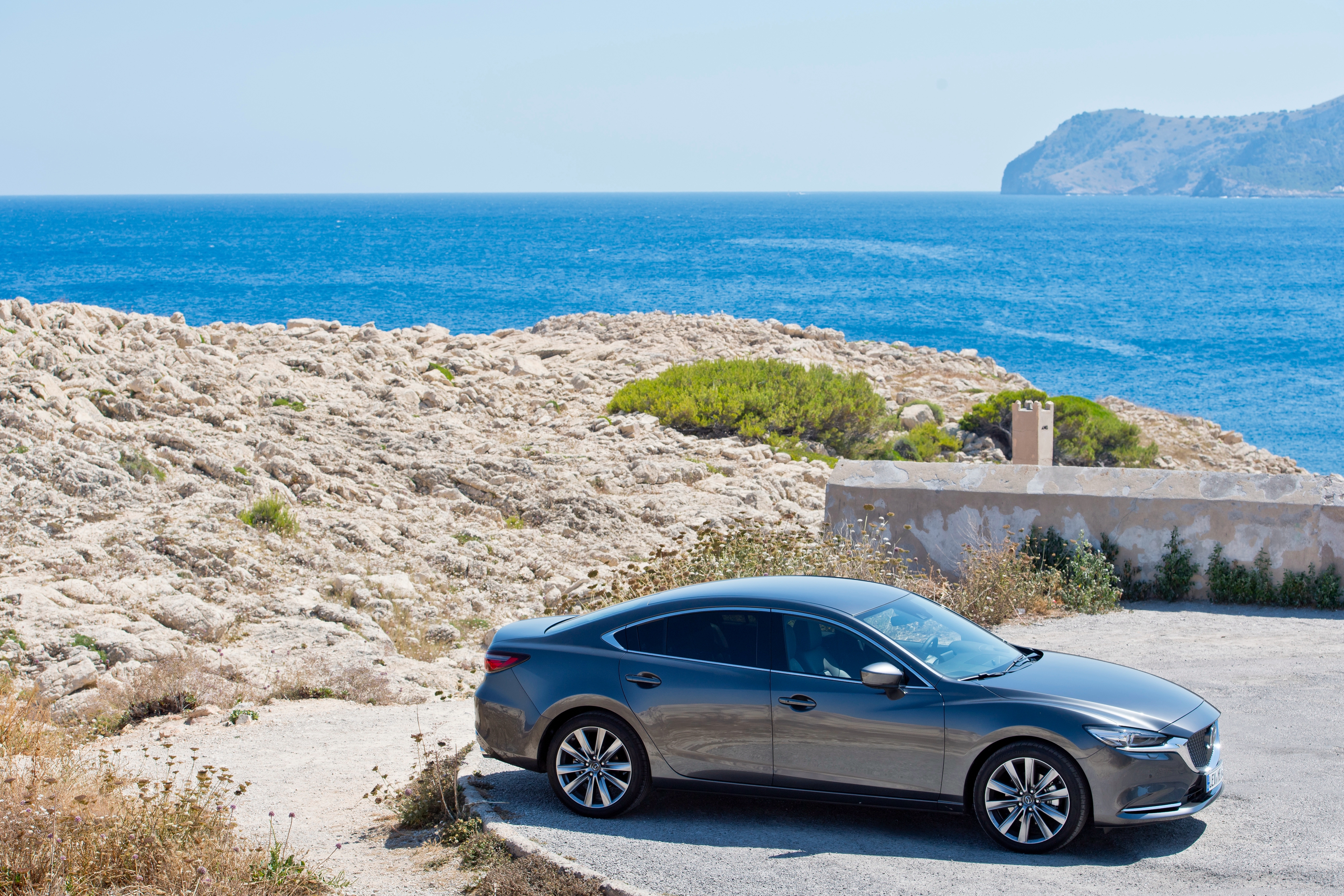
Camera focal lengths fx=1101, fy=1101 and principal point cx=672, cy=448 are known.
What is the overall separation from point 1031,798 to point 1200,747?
100 centimetres

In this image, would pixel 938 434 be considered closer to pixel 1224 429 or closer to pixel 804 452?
pixel 804 452

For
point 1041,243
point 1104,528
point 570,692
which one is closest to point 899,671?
point 570,692

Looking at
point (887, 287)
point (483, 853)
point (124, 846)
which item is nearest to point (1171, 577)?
point (483, 853)

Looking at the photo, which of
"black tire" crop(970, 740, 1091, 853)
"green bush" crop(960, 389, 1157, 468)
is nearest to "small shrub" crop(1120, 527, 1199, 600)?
"black tire" crop(970, 740, 1091, 853)

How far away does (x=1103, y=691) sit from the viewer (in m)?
6.20

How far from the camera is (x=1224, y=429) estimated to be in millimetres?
37469

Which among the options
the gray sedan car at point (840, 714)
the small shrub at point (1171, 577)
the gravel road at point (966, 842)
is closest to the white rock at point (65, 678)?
the gravel road at point (966, 842)

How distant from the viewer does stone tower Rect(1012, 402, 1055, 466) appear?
17.4 m

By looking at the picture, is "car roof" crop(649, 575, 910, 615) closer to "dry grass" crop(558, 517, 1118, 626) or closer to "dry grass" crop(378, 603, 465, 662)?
"dry grass" crop(558, 517, 1118, 626)

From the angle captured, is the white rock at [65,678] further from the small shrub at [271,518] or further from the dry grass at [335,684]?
the small shrub at [271,518]

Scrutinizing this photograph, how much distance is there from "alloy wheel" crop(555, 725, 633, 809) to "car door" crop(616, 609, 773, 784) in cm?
28

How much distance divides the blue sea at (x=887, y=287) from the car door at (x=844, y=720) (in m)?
31.6

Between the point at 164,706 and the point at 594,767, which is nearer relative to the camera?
the point at 594,767

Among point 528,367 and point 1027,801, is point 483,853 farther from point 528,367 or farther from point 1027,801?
point 528,367
